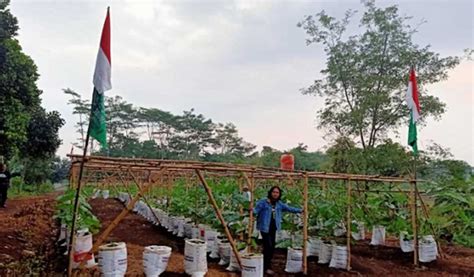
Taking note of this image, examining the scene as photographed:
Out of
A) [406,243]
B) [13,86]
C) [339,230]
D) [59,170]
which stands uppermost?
[13,86]

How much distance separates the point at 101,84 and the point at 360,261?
4.94 meters

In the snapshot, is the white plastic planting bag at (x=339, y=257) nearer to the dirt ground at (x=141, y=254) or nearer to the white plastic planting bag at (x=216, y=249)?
the dirt ground at (x=141, y=254)

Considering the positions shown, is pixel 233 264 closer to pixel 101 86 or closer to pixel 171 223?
pixel 101 86

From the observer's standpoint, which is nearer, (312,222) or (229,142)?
(312,222)

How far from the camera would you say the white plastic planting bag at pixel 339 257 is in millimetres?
6500

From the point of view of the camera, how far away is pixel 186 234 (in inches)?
336

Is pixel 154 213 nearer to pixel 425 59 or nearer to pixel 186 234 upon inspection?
pixel 186 234

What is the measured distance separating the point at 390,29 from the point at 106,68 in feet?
40.9

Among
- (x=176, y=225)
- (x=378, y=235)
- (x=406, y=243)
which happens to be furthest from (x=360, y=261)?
(x=176, y=225)

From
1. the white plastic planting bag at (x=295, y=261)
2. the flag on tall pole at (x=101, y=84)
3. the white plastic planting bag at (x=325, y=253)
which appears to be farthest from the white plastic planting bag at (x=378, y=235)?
the flag on tall pole at (x=101, y=84)

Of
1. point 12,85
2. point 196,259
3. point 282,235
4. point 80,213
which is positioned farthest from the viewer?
point 12,85

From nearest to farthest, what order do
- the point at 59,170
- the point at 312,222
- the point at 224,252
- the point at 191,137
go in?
the point at 224,252 → the point at 312,222 → the point at 59,170 → the point at 191,137

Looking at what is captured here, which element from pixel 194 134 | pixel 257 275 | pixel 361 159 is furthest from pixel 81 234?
pixel 194 134

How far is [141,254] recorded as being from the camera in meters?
6.84
